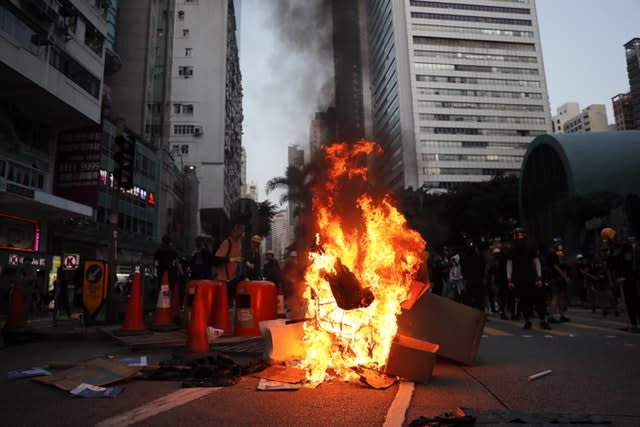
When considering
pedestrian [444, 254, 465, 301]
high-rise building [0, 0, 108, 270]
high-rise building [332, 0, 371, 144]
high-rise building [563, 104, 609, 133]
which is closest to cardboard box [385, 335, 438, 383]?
high-rise building [332, 0, 371, 144]

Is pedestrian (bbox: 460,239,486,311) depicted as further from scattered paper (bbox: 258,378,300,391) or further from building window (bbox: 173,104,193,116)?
building window (bbox: 173,104,193,116)

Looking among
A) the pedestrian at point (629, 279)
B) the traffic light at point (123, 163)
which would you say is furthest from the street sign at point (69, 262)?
the pedestrian at point (629, 279)

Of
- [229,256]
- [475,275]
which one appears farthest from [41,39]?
[475,275]

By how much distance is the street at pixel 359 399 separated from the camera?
314 centimetres

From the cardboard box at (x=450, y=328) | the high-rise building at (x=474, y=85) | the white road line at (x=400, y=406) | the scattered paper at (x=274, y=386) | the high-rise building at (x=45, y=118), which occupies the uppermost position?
the high-rise building at (x=474, y=85)

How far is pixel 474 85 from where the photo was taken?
109438mm

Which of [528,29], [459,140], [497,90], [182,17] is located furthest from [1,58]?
[528,29]

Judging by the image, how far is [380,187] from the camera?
6.96 metres

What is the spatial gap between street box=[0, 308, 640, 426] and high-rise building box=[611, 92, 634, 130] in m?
159

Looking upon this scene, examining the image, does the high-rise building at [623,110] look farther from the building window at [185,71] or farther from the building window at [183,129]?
the building window at [183,129]

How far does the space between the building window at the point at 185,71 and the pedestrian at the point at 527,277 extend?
55902 mm

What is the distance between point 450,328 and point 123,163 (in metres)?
7.73

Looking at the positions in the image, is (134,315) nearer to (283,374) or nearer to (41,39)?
A: (283,374)

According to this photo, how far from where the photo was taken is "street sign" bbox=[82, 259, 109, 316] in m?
9.34
